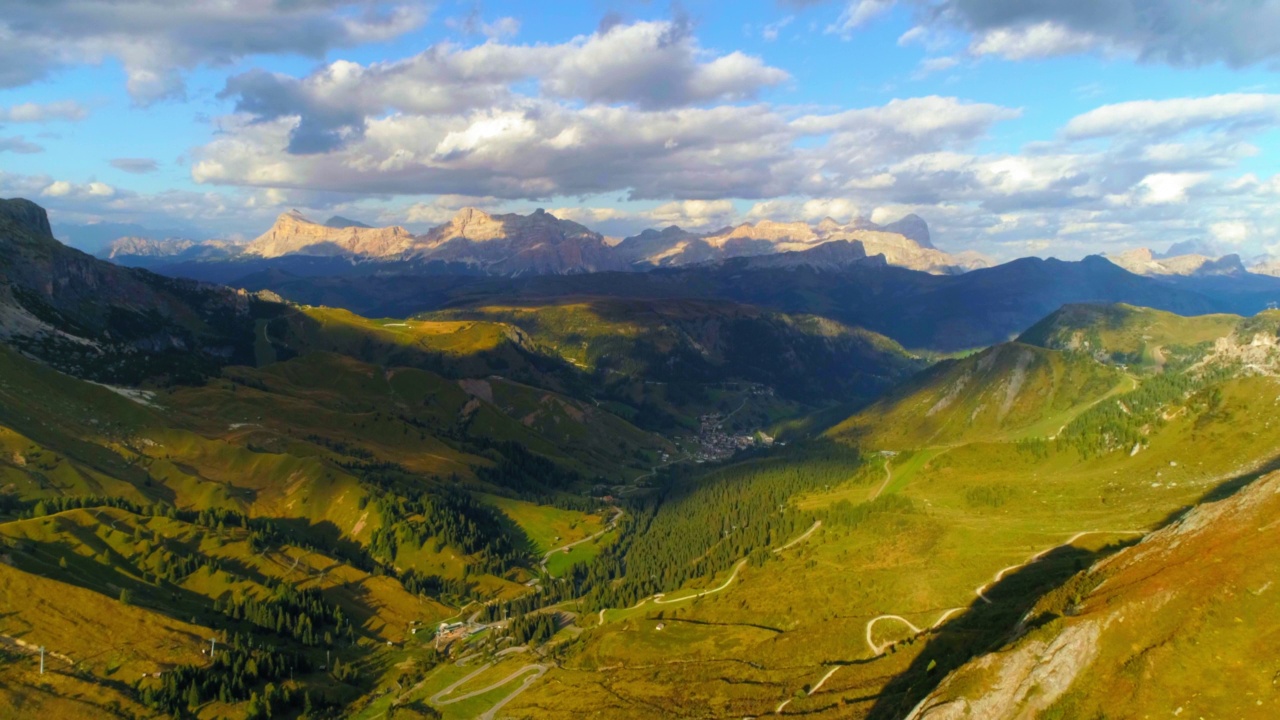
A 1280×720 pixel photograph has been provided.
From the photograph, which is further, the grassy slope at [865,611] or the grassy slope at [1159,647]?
the grassy slope at [865,611]

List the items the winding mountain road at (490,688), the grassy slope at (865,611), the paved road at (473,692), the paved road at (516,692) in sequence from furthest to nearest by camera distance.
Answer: the paved road at (473,692), the winding mountain road at (490,688), the paved road at (516,692), the grassy slope at (865,611)

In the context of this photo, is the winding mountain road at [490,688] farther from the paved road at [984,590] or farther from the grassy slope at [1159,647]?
the grassy slope at [1159,647]

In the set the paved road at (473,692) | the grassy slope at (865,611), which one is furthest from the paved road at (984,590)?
the paved road at (473,692)

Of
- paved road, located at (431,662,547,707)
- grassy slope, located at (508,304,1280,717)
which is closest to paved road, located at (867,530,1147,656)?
grassy slope, located at (508,304,1280,717)

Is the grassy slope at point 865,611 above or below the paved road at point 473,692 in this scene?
above

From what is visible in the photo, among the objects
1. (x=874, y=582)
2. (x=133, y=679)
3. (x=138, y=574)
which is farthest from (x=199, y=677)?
(x=874, y=582)

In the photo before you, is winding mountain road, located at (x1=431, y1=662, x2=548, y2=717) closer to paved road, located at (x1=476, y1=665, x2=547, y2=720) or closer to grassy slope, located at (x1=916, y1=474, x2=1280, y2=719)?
paved road, located at (x1=476, y1=665, x2=547, y2=720)

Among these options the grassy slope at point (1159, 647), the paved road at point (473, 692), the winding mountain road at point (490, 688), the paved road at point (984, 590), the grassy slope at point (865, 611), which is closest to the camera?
the grassy slope at point (1159, 647)

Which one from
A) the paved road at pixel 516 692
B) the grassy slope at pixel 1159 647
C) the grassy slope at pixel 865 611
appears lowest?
the paved road at pixel 516 692

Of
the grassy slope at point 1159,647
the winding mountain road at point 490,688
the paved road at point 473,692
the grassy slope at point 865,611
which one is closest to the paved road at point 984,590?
the grassy slope at point 865,611

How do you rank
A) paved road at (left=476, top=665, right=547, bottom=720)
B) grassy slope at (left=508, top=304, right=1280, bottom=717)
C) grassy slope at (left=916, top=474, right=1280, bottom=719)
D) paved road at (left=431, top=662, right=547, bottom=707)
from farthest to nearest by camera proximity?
paved road at (left=431, top=662, right=547, bottom=707) → paved road at (left=476, top=665, right=547, bottom=720) → grassy slope at (left=508, top=304, right=1280, bottom=717) → grassy slope at (left=916, top=474, right=1280, bottom=719)

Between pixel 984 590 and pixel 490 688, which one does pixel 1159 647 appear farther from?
pixel 490 688

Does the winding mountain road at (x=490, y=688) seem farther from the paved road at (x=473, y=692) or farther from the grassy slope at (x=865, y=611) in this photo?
the grassy slope at (x=865, y=611)
